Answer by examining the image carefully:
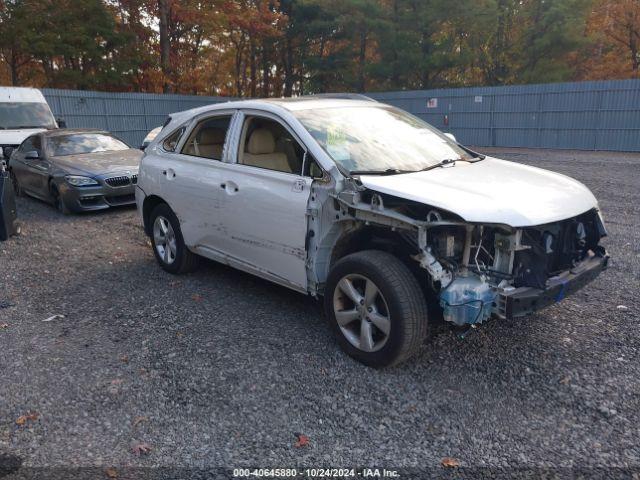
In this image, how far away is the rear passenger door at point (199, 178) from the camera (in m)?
4.85

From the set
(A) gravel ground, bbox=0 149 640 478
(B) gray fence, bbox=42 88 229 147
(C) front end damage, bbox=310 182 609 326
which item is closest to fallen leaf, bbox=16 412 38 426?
(A) gravel ground, bbox=0 149 640 478

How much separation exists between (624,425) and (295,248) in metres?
2.39

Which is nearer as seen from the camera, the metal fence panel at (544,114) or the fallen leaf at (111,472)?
the fallen leaf at (111,472)

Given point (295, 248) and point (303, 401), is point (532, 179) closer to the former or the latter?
point (295, 248)

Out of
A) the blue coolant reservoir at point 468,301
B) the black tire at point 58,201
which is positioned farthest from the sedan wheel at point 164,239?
the black tire at point 58,201

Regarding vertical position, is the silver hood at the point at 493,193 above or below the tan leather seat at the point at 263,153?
below

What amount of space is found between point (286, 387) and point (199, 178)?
7.64 feet

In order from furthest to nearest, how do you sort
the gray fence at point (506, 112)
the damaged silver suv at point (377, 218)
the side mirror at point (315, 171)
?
the gray fence at point (506, 112)
the side mirror at point (315, 171)
the damaged silver suv at point (377, 218)

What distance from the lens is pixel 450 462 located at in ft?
8.93

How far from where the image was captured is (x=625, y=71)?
28422mm

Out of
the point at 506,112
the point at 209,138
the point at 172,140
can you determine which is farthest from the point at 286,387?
the point at 506,112

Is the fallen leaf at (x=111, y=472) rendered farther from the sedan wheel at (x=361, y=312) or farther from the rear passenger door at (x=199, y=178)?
the rear passenger door at (x=199, y=178)

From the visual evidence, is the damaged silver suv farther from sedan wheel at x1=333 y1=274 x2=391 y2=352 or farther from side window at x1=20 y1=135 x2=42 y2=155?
side window at x1=20 y1=135 x2=42 y2=155

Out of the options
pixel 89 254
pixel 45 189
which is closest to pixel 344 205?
pixel 89 254
